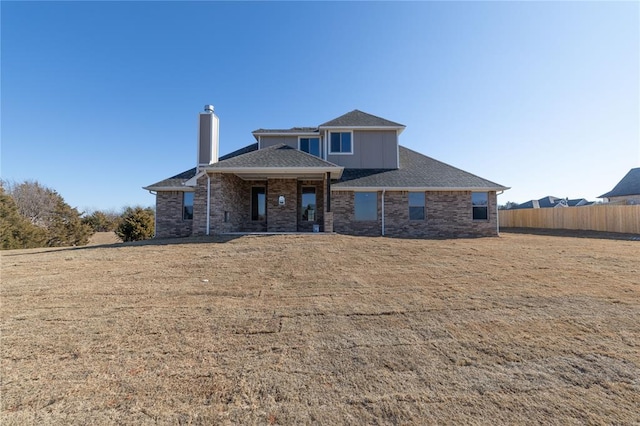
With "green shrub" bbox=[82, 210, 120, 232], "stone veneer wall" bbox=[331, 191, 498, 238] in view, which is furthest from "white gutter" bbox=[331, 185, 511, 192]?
"green shrub" bbox=[82, 210, 120, 232]

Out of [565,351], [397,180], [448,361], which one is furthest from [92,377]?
[397,180]

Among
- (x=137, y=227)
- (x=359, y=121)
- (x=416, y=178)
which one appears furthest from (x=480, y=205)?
(x=137, y=227)

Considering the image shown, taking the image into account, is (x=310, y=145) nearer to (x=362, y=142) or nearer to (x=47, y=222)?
(x=362, y=142)

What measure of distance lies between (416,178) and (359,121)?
15.2 ft

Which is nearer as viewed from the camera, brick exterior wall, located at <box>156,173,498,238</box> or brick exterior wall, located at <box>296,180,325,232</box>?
brick exterior wall, located at <box>156,173,498,238</box>

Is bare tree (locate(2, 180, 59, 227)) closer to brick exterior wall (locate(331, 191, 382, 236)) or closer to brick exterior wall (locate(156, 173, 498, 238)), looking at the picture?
brick exterior wall (locate(156, 173, 498, 238))

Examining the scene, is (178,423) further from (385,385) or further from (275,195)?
(275,195)

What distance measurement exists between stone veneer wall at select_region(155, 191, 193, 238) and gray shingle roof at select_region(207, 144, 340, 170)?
174 inches

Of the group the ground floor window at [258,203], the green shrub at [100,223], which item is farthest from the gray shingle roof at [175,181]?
the green shrub at [100,223]

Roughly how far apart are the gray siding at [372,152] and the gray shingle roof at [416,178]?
18.1 inches

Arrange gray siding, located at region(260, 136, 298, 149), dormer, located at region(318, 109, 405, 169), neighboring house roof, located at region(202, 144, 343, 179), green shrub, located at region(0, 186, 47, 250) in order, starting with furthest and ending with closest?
gray siding, located at region(260, 136, 298, 149) → green shrub, located at region(0, 186, 47, 250) → dormer, located at region(318, 109, 405, 169) → neighboring house roof, located at region(202, 144, 343, 179)

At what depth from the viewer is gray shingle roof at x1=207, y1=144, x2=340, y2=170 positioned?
12.0m

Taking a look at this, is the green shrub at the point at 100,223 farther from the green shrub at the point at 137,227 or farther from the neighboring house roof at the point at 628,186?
the neighboring house roof at the point at 628,186

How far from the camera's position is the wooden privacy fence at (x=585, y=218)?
17.3 metres
